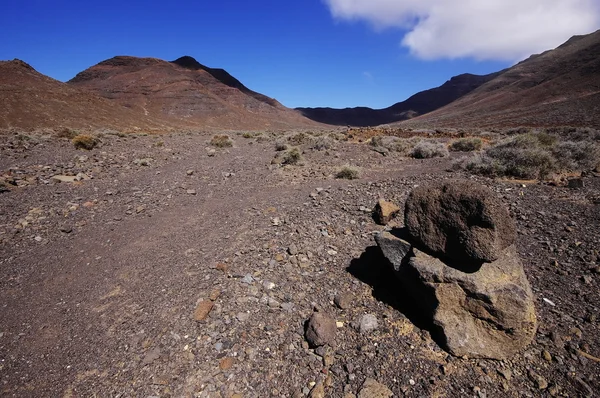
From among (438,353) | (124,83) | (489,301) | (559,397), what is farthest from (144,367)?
(124,83)

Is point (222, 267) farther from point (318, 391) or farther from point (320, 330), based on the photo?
point (318, 391)

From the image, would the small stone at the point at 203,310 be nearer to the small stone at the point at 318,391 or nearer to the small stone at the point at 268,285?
the small stone at the point at 268,285

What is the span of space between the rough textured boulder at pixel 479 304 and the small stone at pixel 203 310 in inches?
91.4

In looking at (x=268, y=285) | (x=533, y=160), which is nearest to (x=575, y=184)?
(x=533, y=160)

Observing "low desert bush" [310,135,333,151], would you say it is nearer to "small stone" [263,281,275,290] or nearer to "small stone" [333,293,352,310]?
"small stone" [263,281,275,290]

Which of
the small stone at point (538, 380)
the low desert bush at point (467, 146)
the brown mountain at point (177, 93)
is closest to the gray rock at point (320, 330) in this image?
the small stone at point (538, 380)

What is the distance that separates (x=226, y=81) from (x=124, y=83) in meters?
30.1

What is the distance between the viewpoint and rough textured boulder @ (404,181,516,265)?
9.25ft

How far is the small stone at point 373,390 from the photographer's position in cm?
249

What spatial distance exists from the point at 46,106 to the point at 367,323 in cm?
4359

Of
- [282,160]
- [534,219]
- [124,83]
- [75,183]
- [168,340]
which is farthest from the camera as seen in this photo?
[124,83]

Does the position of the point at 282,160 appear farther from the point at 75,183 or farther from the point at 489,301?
the point at 489,301

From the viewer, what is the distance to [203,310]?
3355 millimetres

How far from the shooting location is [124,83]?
67250mm
